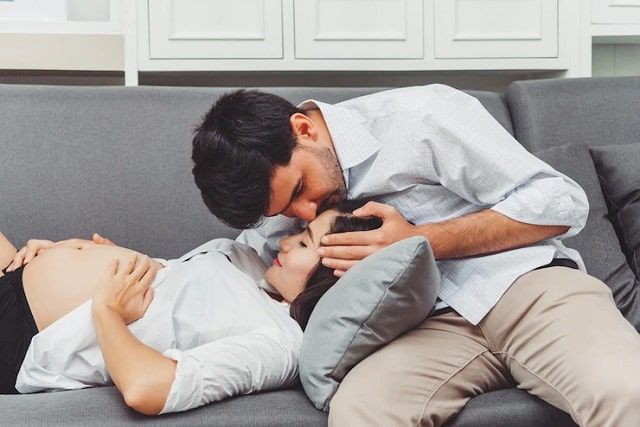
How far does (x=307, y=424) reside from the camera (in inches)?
50.6

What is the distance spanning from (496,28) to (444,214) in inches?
46.8

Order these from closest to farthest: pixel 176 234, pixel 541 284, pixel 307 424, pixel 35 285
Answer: pixel 307 424 → pixel 541 284 → pixel 35 285 → pixel 176 234

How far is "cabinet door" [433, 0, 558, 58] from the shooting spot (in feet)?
8.49

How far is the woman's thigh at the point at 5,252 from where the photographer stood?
1688 mm

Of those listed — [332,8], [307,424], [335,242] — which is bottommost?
[307,424]

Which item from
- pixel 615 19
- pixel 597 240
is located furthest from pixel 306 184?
pixel 615 19

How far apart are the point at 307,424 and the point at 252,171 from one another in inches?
18.5

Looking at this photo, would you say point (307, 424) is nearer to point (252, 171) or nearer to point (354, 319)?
point (354, 319)

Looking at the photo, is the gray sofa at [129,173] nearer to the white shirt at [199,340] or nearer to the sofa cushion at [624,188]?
the sofa cushion at [624,188]

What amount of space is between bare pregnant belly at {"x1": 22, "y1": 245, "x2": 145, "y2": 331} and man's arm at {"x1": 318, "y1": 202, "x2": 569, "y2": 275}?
0.41m

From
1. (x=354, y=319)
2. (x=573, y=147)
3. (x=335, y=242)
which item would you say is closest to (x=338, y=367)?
(x=354, y=319)

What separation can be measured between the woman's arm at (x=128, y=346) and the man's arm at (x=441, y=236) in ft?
1.12

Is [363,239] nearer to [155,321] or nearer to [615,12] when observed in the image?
[155,321]

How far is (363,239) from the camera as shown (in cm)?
149
